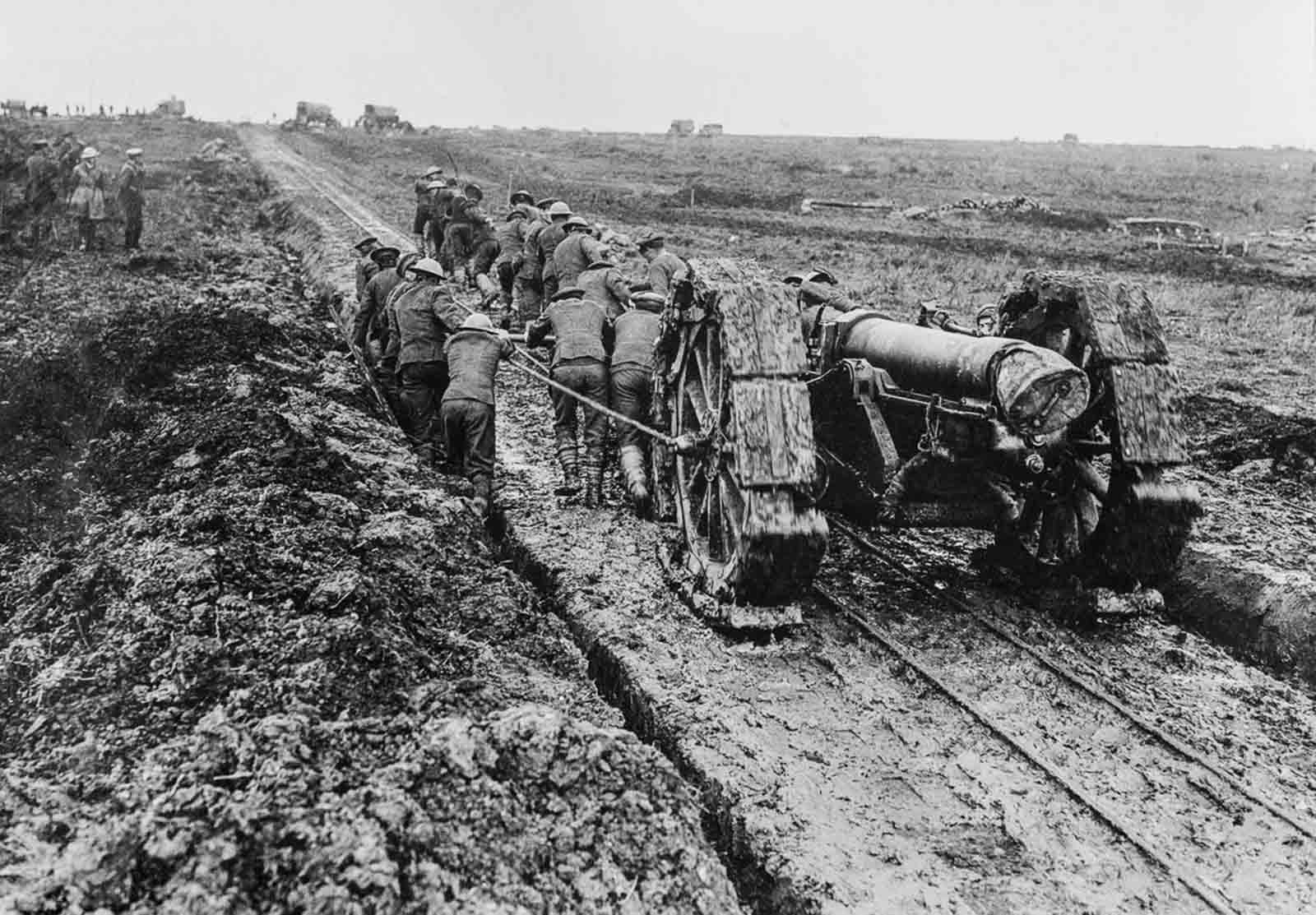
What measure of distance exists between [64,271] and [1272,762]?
1466cm

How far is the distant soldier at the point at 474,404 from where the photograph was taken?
6.99 metres

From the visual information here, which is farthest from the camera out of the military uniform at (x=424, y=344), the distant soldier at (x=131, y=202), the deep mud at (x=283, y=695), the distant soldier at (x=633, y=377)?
the distant soldier at (x=131, y=202)

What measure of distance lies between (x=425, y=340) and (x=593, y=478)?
170 centimetres

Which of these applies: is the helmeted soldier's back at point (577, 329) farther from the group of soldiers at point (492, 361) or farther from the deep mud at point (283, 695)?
the deep mud at point (283, 695)

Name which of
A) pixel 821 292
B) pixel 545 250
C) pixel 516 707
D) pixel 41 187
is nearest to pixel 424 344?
pixel 821 292

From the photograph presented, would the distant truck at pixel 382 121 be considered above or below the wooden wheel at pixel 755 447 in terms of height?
above

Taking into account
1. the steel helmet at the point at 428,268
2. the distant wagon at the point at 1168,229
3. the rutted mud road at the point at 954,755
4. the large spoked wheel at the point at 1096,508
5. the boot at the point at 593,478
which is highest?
the distant wagon at the point at 1168,229

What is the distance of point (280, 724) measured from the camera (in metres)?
3.25

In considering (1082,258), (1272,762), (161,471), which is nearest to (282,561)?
(161,471)

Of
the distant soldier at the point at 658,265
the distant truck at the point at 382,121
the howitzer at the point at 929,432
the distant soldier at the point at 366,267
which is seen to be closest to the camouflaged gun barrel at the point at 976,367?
the howitzer at the point at 929,432

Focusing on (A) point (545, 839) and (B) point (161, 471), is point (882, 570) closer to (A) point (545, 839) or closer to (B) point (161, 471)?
(A) point (545, 839)

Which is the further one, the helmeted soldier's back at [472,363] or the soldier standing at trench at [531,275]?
the soldier standing at trench at [531,275]

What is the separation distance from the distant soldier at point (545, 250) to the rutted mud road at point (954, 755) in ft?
19.0

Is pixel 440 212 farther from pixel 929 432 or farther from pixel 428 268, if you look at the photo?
pixel 929 432
